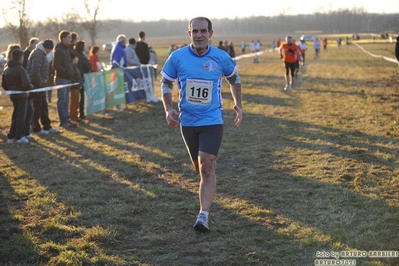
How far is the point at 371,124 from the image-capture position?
36.2 ft

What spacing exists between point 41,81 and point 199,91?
6.73 m

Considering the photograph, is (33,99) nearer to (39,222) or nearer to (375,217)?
(39,222)

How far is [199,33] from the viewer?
502 centimetres

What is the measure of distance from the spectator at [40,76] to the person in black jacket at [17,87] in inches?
24.9

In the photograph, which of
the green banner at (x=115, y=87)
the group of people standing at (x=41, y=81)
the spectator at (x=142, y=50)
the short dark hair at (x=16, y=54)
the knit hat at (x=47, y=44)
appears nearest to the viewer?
the short dark hair at (x=16, y=54)

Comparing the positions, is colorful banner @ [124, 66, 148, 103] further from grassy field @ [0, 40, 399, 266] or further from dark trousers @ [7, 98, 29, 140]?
dark trousers @ [7, 98, 29, 140]

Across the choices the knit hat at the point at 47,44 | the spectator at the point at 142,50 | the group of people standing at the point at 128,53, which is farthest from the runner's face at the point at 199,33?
the spectator at the point at 142,50

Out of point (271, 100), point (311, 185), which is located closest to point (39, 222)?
point (311, 185)

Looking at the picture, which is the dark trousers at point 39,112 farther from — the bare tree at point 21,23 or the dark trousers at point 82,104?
the bare tree at point 21,23

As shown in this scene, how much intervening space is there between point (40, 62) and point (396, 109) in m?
8.67

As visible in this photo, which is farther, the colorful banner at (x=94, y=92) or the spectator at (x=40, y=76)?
the colorful banner at (x=94, y=92)

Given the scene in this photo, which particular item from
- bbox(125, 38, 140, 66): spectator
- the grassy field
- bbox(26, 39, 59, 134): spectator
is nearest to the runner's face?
the grassy field

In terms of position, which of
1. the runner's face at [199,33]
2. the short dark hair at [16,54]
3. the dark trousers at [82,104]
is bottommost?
the dark trousers at [82,104]

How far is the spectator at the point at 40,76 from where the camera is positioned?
10749mm
